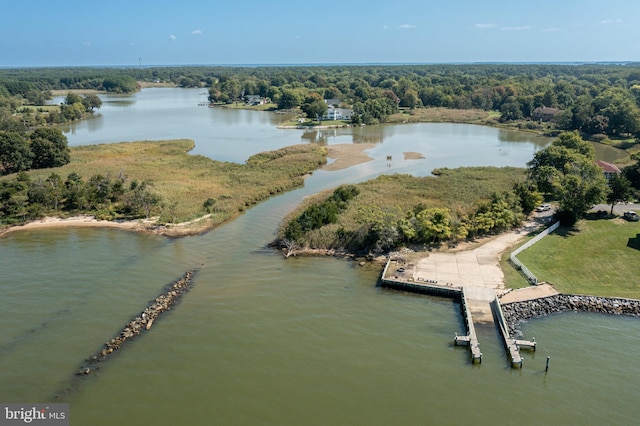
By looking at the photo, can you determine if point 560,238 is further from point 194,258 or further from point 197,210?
point 197,210

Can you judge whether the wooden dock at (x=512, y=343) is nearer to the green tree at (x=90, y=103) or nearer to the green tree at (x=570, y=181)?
the green tree at (x=570, y=181)

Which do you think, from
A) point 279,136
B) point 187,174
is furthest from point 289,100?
point 187,174

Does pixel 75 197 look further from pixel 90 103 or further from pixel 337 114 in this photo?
pixel 90 103

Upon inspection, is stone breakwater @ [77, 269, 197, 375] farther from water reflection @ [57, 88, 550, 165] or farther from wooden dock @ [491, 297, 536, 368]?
water reflection @ [57, 88, 550, 165]

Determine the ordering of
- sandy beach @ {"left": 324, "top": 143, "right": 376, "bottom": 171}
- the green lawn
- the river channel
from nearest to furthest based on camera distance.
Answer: the river channel, the green lawn, sandy beach @ {"left": 324, "top": 143, "right": 376, "bottom": 171}


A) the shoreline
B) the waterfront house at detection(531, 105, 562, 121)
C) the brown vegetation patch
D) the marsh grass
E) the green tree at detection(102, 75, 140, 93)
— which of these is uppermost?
the green tree at detection(102, 75, 140, 93)

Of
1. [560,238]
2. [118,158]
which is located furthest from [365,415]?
[118,158]

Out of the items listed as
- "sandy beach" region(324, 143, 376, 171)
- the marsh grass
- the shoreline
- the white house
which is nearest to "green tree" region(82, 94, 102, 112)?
the white house

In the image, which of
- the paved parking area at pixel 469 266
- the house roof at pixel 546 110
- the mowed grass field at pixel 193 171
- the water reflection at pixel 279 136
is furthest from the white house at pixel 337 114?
the paved parking area at pixel 469 266
